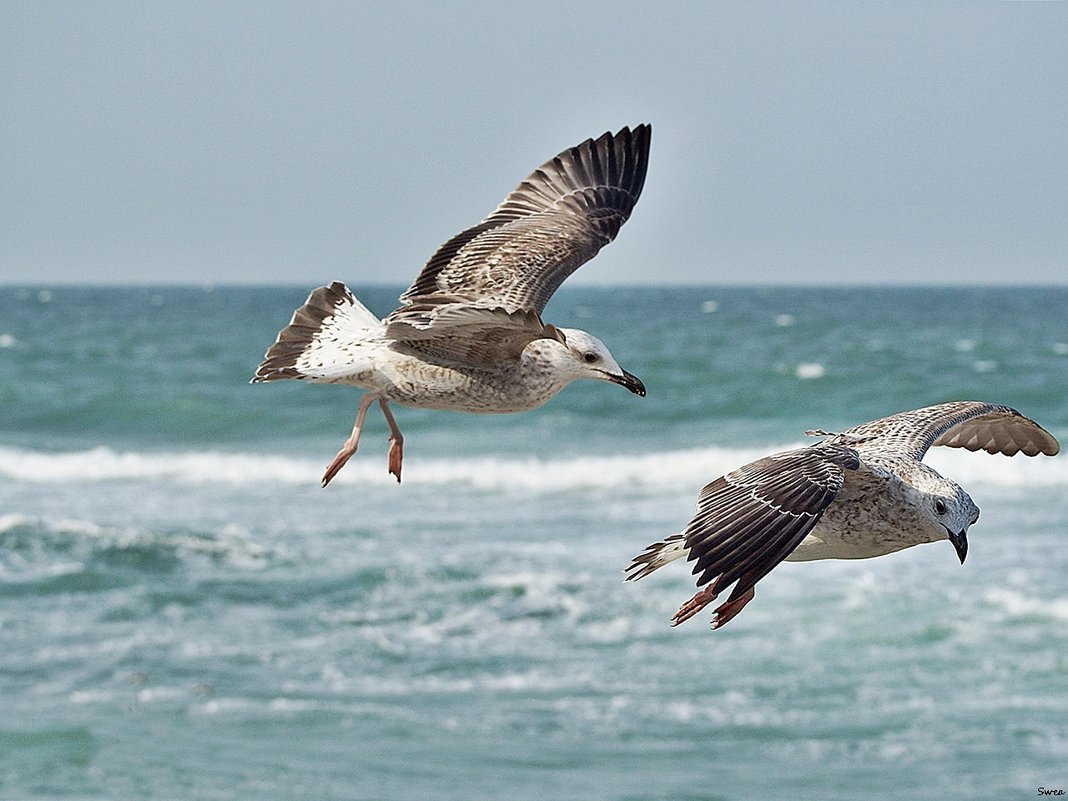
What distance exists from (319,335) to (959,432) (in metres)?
2.59

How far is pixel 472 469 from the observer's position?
81.5 feet

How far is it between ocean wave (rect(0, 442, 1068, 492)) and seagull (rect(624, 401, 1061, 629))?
15.9 meters

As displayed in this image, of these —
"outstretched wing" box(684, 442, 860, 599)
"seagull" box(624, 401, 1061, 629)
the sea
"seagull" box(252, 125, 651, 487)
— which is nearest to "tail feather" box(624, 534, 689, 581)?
"seagull" box(624, 401, 1061, 629)

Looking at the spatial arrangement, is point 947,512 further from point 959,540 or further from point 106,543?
point 106,543

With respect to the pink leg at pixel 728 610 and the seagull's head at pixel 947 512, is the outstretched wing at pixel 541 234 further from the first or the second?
the seagull's head at pixel 947 512

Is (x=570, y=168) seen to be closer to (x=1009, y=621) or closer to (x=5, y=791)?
(x=5, y=791)

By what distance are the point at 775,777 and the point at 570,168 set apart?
628 centimetres

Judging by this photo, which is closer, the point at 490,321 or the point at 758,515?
the point at 758,515

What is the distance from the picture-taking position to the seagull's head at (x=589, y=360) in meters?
5.20

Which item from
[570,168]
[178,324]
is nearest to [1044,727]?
[570,168]

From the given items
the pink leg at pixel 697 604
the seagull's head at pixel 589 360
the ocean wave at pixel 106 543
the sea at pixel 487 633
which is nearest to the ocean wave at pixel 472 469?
the sea at pixel 487 633

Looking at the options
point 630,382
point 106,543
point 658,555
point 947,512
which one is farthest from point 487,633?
point 630,382

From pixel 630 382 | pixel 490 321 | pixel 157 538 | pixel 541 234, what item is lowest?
pixel 157 538

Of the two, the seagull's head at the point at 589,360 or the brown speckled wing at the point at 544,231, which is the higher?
the brown speckled wing at the point at 544,231
